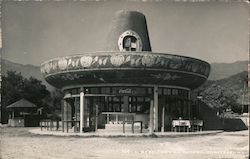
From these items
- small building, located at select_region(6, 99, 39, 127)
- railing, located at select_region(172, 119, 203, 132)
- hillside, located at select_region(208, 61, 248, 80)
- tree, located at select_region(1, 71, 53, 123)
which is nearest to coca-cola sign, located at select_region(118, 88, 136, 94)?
railing, located at select_region(172, 119, 203, 132)

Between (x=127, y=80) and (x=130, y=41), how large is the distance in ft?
14.6

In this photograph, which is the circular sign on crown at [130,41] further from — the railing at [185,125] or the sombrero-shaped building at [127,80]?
the railing at [185,125]

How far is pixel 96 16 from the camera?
1853 cm

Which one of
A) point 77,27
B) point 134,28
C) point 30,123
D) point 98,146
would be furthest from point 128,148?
point 30,123

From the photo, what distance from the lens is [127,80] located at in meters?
28.6

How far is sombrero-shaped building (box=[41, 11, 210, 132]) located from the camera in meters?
27.6

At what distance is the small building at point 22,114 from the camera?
4469 centimetres

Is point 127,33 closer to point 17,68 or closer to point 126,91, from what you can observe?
point 126,91

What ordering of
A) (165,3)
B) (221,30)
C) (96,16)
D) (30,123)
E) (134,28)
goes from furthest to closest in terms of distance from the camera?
(30,123) → (134,28) → (221,30) → (96,16) → (165,3)

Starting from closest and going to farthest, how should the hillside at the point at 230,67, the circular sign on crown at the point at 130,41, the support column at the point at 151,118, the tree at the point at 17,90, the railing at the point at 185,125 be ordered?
the railing at the point at 185,125, the support column at the point at 151,118, the circular sign on crown at the point at 130,41, the hillside at the point at 230,67, the tree at the point at 17,90

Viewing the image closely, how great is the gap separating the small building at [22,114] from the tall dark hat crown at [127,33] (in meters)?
17.8

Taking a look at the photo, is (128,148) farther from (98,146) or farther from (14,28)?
(14,28)

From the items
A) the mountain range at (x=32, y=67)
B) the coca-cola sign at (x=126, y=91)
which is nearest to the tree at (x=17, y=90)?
the mountain range at (x=32, y=67)

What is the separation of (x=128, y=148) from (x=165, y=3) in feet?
22.0
